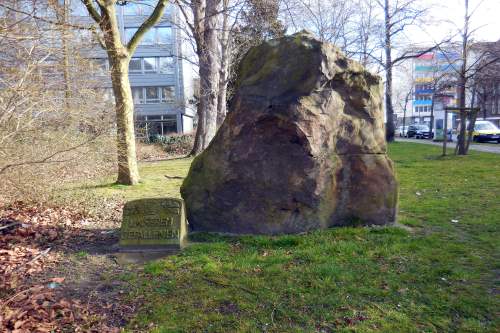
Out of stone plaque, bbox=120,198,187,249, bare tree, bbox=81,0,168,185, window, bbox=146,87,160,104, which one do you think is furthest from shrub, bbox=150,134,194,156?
stone plaque, bbox=120,198,187,249

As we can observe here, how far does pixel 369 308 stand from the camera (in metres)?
3.57

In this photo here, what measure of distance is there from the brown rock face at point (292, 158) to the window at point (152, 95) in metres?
36.8

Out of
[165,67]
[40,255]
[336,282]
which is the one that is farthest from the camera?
[165,67]

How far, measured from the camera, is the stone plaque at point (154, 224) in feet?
17.7

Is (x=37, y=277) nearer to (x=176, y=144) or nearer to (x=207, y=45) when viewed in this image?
(x=207, y=45)

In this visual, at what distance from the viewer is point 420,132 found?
45.0 meters

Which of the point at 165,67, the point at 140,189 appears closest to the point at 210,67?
the point at 140,189

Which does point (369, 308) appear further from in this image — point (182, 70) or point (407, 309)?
point (182, 70)

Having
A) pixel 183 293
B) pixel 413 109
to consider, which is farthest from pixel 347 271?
pixel 413 109

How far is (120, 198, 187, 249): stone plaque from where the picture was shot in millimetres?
5391

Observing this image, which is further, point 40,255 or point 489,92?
point 489,92

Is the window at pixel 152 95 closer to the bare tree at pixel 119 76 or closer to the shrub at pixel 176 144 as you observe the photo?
the shrub at pixel 176 144

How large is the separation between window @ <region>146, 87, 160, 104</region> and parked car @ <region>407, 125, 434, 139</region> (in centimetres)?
2930

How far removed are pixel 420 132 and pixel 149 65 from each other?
1241 inches
